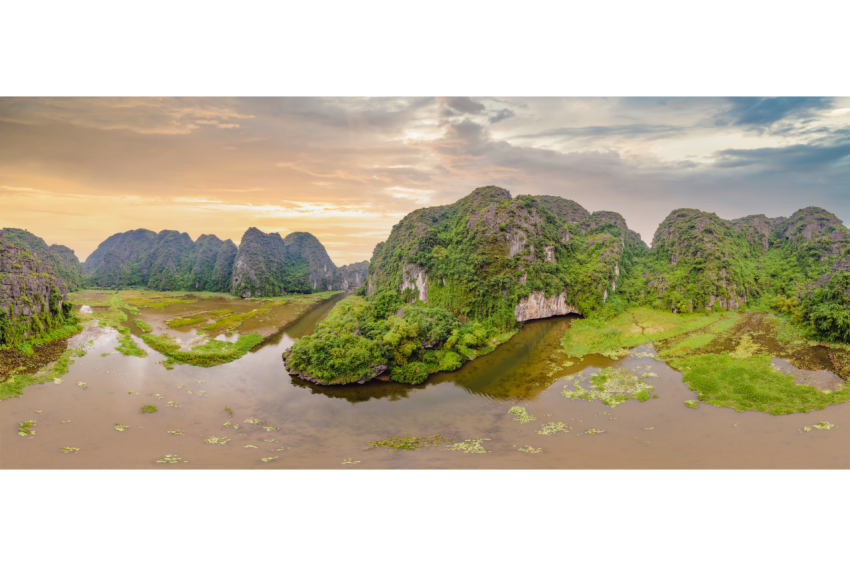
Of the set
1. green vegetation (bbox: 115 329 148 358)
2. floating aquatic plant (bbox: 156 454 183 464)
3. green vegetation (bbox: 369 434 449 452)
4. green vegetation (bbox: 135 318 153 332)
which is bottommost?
green vegetation (bbox: 135 318 153 332)

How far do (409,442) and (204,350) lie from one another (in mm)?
13524

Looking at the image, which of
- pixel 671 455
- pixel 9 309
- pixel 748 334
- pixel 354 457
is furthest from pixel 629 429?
pixel 9 309

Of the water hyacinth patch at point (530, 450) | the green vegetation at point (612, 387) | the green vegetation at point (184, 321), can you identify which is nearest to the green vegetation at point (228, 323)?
the green vegetation at point (184, 321)

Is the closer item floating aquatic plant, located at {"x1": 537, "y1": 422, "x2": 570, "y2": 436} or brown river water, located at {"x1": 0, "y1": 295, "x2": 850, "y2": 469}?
brown river water, located at {"x1": 0, "y1": 295, "x2": 850, "y2": 469}

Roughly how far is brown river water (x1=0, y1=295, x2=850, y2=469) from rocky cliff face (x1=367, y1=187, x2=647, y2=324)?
8547 mm

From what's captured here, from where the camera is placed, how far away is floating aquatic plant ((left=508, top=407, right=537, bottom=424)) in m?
8.83

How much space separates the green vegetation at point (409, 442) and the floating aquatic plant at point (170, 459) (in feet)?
13.1

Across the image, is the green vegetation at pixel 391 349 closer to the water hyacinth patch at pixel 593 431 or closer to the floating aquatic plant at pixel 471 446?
the floating aquatic plant at pixel 471 446

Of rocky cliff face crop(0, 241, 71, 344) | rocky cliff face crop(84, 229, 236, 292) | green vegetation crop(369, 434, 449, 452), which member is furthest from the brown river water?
rocky cliff face crop(84, 229, 236, 292)

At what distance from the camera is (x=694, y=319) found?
18.9m

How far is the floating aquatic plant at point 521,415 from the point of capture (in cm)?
883

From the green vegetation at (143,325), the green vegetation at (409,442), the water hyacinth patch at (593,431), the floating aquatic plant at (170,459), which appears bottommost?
the green vegetation at (143,325)

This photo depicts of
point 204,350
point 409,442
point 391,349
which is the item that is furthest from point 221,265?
point 409,442

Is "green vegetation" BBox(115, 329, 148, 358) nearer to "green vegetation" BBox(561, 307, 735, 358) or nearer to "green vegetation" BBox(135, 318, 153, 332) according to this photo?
"green vegetation" BBox(135, 318, 153, 332)
